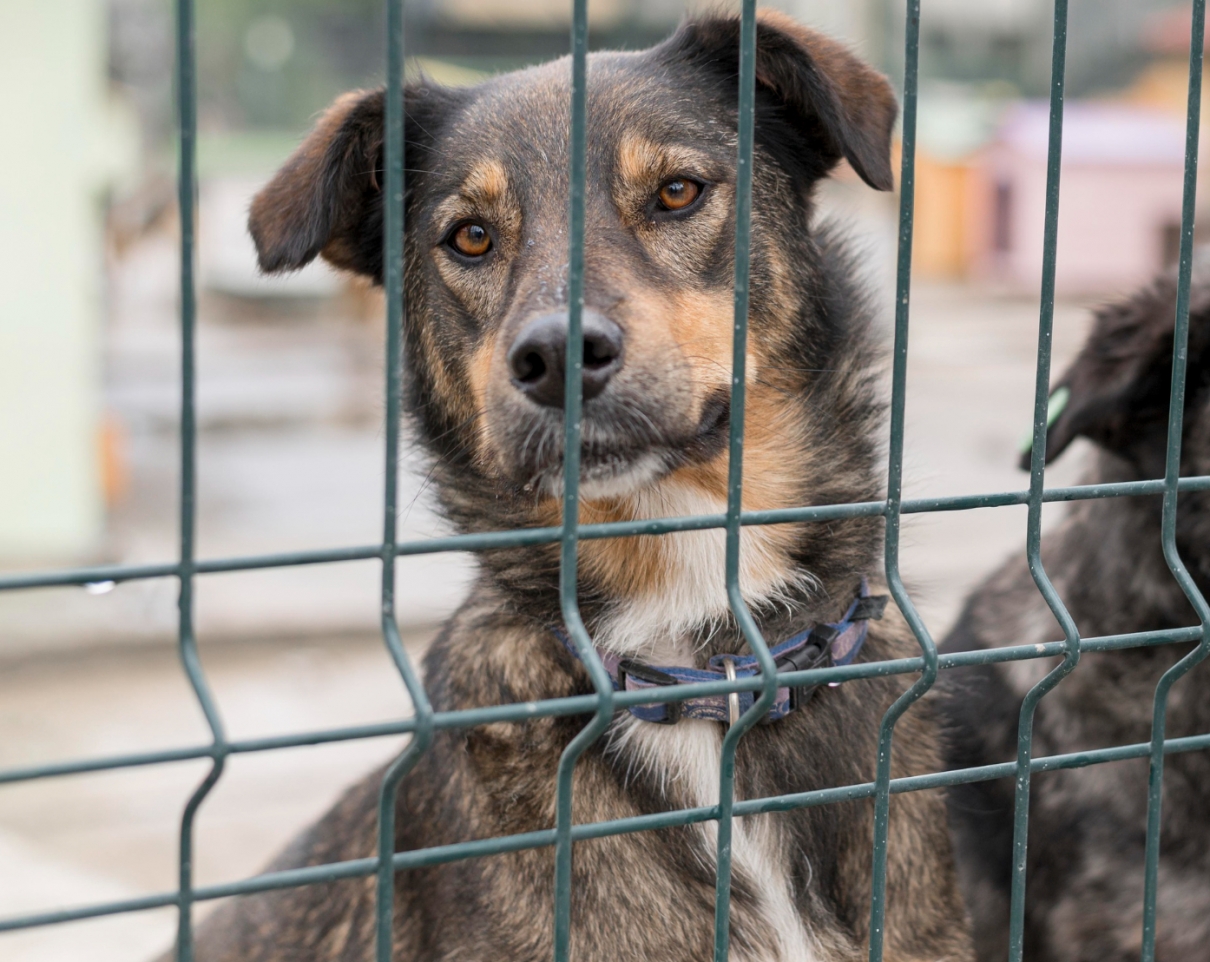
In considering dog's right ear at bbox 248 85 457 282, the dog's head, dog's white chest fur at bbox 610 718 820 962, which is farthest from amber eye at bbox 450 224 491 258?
dog's white chest fur at bbox 610 718 820 962

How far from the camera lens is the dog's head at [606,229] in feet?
7.00

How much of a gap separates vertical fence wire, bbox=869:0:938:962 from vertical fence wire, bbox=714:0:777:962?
185 millimetres

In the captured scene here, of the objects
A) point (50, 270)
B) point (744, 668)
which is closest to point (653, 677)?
point (744, 668)

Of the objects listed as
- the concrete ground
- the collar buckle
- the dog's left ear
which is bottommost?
the concrete ground

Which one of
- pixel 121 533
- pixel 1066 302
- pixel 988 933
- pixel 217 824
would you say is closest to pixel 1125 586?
pixel 988 933

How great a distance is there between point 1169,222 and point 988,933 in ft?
69.0

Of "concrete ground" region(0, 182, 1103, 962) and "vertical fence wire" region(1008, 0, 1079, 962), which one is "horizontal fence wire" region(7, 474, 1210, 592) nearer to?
"vertical fence wire" region(1008, 0, 1079, 962)

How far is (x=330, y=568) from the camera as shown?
24.9 feet

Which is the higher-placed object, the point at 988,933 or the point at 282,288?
the point at 282,288

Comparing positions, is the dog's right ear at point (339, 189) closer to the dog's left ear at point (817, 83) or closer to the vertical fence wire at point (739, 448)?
the dog's left ear at point (817, 83)

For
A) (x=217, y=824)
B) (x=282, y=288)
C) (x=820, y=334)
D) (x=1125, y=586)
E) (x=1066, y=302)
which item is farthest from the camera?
(x=282, y=288)

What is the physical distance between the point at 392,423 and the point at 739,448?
0.42 m

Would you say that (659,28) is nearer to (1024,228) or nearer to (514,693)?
(1024,228)

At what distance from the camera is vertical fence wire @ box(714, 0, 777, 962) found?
1562 millimetres
